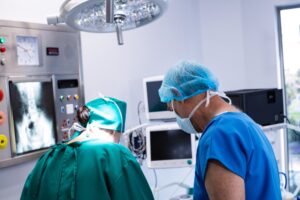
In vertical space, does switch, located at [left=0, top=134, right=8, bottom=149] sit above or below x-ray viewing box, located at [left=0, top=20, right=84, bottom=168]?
below

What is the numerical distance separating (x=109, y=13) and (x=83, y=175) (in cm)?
64

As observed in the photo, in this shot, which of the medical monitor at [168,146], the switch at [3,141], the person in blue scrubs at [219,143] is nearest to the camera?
the person in blue scrubs at [219,143]

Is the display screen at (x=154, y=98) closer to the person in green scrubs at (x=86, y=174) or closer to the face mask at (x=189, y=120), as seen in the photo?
the person in green scrubs at (x=86, y=174)

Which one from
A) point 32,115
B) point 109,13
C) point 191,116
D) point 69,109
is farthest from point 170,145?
point 109,13

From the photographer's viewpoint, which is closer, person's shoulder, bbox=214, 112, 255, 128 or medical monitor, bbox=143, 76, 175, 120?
person's shoulder, bbox=214, 112, 255, 128

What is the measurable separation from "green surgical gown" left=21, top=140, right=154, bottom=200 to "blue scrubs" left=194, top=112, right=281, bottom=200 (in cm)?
40

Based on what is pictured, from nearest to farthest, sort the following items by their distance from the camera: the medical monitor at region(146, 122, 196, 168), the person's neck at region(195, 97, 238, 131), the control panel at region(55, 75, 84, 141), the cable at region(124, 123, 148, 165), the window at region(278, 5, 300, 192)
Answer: the person's neck at region(195, 97, 238, 131)
the control panel at region(55, 75, 84, 141)
the medical monitor at region(146, 122, 196, 168)
the cable at region(124, 123, 148, 165)
the window at region(278, 5, 300, 192)

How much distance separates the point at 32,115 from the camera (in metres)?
1.87

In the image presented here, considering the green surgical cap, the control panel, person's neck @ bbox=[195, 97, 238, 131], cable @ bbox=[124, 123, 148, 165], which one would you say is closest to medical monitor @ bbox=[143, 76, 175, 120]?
cable @ bbox=[124, 123, 148, 165]

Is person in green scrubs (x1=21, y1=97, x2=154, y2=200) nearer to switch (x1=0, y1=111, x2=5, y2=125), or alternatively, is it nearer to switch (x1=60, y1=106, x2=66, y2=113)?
switch (x1=0, y1=111, x2=5, y2=125)

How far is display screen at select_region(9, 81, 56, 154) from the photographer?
180 cm

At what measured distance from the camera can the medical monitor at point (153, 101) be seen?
7.89 feet

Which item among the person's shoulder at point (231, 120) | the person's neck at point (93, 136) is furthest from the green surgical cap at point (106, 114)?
the person's shoulder at point (231, 120)

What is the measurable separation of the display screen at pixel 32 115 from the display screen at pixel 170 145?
61 centimetres
